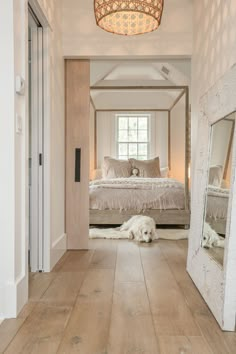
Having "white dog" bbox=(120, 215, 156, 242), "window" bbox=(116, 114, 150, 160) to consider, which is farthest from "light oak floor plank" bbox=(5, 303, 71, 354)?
"window" bbox=(116, 114, 150, 160)

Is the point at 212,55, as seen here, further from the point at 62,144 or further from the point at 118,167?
the point at 118,167

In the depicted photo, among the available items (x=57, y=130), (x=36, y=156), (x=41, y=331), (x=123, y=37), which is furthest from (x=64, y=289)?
(x=123, y=37)

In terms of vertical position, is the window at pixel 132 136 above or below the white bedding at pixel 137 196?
above

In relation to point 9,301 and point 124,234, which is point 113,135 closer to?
point 124,234

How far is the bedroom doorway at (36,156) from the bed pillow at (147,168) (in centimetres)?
455

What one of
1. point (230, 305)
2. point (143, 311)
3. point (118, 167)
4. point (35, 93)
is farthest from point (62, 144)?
point (118, 167)

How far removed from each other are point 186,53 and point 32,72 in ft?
5.01

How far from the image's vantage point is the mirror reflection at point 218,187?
6.74 feet

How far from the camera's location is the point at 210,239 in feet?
7.77

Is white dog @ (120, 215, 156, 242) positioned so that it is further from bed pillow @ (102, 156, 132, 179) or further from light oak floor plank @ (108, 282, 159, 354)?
bed pillow @ (102, 156, 132, 179)

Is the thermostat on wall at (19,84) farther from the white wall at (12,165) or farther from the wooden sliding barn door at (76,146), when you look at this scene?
the wooden sliding barn door at (76,146)

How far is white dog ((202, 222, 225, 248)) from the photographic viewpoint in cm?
210

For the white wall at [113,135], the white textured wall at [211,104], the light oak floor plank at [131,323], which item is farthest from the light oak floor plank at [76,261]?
the white wall at [113,135]

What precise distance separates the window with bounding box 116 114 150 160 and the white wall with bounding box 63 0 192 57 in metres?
5.01
